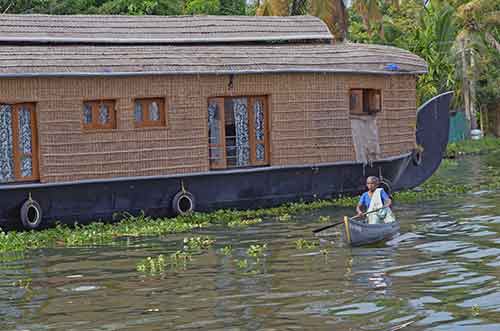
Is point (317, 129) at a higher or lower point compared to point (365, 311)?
higher

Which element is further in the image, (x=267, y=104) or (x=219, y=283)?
(x=267, y=104)

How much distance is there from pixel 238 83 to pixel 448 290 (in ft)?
24.0

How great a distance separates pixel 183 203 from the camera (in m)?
16.0

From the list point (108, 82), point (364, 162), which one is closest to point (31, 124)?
point (108, 82)

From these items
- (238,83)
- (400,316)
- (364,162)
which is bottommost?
(400,316)

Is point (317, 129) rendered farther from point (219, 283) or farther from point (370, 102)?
point (219, 283)

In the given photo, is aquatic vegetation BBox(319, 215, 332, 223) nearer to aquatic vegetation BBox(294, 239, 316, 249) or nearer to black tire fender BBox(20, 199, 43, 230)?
aquatic vegetation BBox(294, 239, 316, 249)

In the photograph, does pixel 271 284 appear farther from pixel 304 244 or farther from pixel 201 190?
pixel 201 190

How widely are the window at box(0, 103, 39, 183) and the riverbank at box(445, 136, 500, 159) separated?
59.9ft

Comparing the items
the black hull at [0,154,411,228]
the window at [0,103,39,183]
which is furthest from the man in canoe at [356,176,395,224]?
the window at [0,103,39,183]

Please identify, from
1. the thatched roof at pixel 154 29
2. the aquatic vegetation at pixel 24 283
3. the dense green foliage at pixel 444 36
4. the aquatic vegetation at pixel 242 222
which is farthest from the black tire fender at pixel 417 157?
the dense green foliage at pixel 444 36

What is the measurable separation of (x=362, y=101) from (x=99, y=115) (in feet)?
15.6

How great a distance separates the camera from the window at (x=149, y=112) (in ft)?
52.2

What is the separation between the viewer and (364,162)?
17.8 meters
